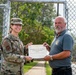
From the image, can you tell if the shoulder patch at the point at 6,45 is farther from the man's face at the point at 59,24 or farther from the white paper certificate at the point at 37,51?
the man's face at the point at 59,24

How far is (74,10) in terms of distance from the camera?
17.0ft

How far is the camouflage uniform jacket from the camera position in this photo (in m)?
4.48

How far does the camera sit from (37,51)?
4.54 metres

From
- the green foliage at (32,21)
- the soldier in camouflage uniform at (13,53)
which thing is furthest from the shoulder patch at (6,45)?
the green foliage at (32,21)

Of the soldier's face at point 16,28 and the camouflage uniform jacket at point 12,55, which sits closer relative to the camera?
the camouflage uniform jacket at point 12,55

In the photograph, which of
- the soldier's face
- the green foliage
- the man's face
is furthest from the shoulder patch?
the green foliage

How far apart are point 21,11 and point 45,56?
14.5 metres

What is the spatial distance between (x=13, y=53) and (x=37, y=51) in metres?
0.37

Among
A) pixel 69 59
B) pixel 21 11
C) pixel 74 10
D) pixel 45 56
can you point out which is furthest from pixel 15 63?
pixel 21 11

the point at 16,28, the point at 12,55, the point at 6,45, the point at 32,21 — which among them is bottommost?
the point at 12,55

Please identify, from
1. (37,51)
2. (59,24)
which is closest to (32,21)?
(59,24)

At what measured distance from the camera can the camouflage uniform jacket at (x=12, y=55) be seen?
4.48m

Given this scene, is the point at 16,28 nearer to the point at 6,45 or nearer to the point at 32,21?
the point at 6,45

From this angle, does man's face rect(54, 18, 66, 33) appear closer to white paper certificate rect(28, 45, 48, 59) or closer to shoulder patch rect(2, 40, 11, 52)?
white paper certificate rect(28, 45, 48, 59)
